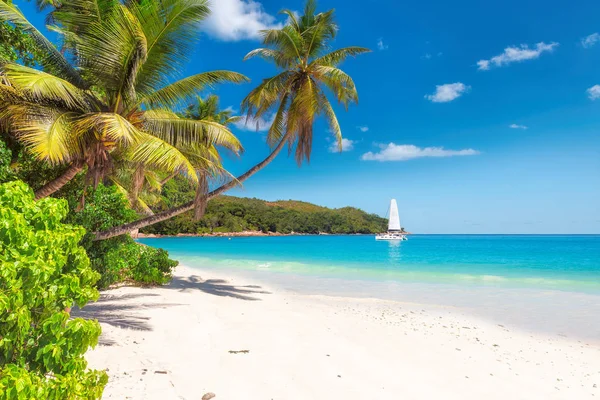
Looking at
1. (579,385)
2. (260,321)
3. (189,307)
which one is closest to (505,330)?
(579,385)

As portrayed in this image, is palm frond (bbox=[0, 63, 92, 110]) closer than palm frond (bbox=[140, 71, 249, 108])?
Yes

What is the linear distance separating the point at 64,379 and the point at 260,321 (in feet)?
16.4

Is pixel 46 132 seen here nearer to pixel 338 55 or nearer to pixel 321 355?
pixel 321 355

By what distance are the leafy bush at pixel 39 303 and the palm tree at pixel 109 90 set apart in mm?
2751

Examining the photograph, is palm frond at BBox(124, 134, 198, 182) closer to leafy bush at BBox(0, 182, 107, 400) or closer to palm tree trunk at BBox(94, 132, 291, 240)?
palm tree trunk at BBox(94, 132, 291, 240)

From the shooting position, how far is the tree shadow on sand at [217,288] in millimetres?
10656

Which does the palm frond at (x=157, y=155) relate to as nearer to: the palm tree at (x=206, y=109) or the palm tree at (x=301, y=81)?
the palm tree at (x=301, y=81)

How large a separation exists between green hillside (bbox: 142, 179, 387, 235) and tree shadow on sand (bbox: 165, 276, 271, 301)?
3902 cm

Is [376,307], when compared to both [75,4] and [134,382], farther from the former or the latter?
[75,4]

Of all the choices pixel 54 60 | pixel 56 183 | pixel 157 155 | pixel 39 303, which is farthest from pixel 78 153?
pixel 39 303

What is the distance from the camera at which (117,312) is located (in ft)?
23.1

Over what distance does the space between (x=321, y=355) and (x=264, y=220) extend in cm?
8739

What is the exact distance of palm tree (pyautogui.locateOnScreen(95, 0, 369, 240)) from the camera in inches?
405

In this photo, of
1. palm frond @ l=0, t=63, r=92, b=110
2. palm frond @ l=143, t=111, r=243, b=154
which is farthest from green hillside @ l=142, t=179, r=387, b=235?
palm frond @ l=0, t=63, r=92, b=110
